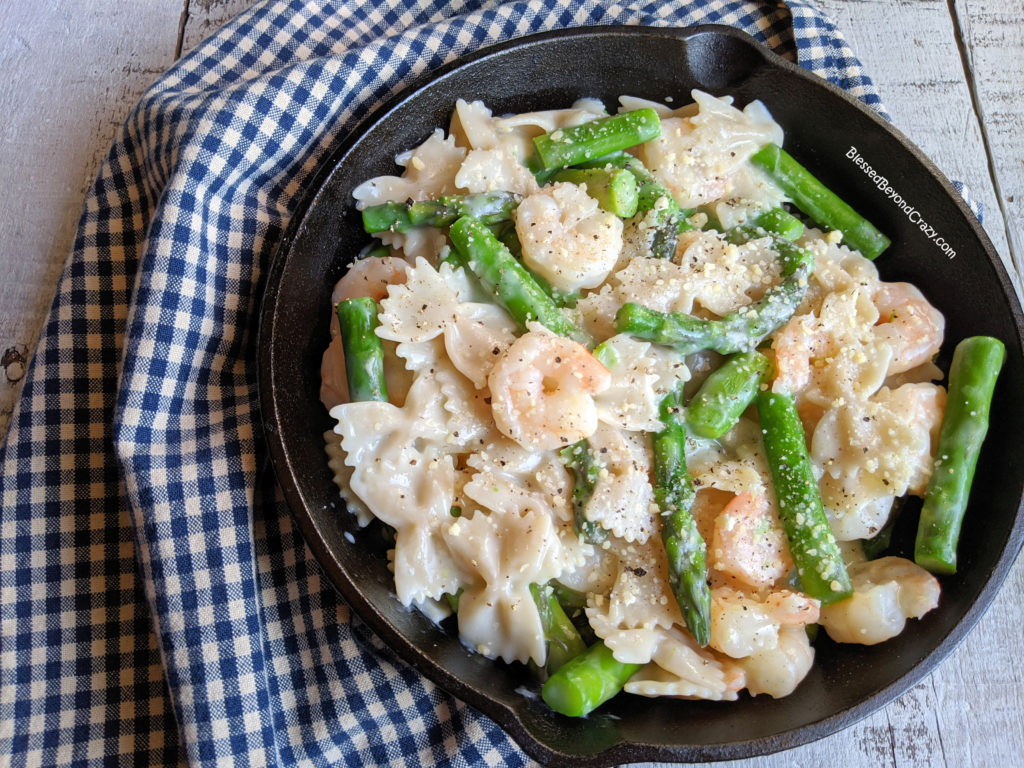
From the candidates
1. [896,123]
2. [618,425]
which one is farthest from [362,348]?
[896,123]

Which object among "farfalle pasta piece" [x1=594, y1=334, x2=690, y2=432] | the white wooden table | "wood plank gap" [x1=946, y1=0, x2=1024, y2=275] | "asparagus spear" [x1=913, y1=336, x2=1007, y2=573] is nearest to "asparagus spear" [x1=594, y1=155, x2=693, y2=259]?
"farfalle pasta piece" [x1=594, y1=334, x2=690, y2=432]

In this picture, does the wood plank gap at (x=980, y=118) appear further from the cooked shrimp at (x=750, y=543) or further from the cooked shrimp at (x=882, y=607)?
the cooked shrimp at (x=750, y=543)

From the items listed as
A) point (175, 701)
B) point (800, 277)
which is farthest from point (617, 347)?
point (175, 701)

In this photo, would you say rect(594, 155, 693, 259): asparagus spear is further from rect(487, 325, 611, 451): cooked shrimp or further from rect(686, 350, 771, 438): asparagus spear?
rect(487, 325, 611, 451): cooked shrimp

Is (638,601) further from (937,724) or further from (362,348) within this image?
(937,724)

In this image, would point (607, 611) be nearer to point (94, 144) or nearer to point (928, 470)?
point (928, 470)
